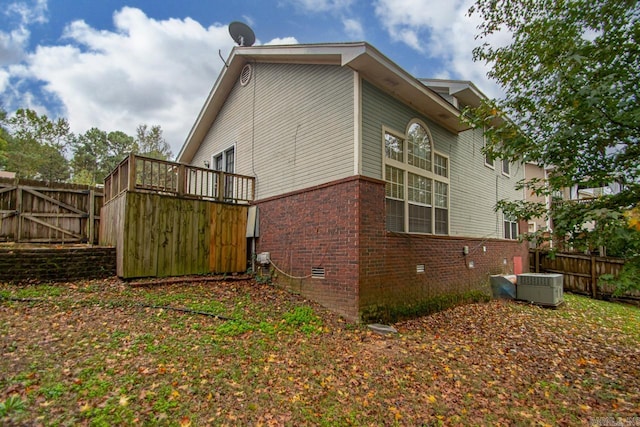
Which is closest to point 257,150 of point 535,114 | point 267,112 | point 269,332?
point 267,112

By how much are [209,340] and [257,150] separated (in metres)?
6.27

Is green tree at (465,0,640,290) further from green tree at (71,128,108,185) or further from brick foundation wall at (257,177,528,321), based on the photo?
green tree at (71,128,108,185)

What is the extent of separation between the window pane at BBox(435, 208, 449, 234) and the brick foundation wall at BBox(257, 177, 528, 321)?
0.32 meters

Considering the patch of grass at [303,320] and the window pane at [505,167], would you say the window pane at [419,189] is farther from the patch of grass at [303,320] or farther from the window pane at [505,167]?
the window pane at [505,167]

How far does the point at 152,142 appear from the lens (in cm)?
3784

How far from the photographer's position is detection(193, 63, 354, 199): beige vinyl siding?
21.6 ft

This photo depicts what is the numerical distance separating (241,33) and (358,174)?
7.57 meters

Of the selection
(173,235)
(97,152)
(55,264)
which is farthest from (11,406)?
(97,152)

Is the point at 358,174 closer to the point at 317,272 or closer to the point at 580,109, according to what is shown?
the point at 317,272

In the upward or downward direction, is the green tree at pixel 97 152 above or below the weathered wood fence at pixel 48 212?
above

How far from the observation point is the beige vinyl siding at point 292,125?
21.6ft

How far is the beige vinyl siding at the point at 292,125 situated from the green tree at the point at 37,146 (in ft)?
87.6

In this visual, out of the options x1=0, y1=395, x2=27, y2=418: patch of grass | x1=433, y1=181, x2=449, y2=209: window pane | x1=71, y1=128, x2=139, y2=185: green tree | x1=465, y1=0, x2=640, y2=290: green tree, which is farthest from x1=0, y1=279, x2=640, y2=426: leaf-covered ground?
x1=71, y1=128, x2=139, y2=185: green tree

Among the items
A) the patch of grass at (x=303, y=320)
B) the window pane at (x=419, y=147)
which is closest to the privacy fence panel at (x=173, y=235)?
the patch of grass at (x=303, y=320)
